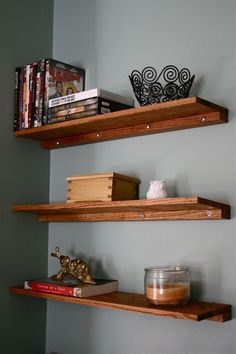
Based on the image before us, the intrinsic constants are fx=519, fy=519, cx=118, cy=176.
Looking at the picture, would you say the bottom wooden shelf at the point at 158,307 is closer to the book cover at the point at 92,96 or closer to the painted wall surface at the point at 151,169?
the painted wall surface at the point at 151,169

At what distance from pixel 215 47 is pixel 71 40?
68 cm

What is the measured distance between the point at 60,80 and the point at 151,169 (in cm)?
49

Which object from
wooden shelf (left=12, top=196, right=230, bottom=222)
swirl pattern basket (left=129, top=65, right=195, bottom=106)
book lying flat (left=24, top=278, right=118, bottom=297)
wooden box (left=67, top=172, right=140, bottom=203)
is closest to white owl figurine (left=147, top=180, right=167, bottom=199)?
wooden shelf (left=12, top=196, right=230, bottom=222)

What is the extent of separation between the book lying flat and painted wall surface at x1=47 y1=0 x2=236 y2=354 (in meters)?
0.06

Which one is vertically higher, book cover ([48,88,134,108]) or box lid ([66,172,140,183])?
book cover ([48,88,134,108])

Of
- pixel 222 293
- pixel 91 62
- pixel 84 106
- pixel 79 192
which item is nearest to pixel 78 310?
pixel 79 192

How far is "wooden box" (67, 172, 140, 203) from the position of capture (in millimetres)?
1660

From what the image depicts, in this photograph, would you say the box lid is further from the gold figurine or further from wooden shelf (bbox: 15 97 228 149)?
the gold figurine

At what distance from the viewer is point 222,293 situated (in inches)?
60.1

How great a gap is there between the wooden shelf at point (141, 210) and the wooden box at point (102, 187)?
42 millimetres

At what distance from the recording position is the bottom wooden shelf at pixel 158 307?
1395 millimetres

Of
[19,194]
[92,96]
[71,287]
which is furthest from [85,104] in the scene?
[71,287]

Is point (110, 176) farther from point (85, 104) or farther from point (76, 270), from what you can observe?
point (76, 270)

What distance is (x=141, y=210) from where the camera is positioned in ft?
5.50
